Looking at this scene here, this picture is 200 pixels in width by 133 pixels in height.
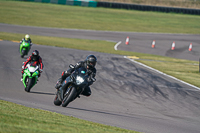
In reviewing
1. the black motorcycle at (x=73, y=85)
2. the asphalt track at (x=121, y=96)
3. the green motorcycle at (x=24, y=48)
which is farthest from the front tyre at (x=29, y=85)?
the green motorcycle at (x=24, y=48)

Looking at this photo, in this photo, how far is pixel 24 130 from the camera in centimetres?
516

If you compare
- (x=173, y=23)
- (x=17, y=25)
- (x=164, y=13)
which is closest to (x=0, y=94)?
(x=17, y=25)

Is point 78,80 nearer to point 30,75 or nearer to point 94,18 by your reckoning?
point 30,75

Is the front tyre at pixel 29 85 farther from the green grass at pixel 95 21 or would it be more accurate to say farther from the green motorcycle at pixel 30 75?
the green grass at pixel 95 21

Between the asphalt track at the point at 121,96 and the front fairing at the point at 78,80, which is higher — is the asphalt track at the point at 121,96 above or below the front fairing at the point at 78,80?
below

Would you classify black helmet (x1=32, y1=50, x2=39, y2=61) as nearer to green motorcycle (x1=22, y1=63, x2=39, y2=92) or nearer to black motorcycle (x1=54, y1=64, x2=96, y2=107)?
green motorcycle (x1=22, y1=63, x2=39, y2=92)

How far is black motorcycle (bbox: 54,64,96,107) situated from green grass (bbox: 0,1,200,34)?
3052cm

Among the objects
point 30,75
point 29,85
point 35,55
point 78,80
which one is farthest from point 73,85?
point 35,55

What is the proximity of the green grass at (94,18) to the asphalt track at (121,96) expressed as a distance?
22.4m

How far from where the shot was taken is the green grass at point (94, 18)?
40.7m

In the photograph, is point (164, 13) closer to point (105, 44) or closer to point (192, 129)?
point (105, 44)

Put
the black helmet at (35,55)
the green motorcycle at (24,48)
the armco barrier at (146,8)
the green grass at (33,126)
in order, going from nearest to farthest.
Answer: the green grass at (33,126) → the black helmet at (35,55) → the green motorcycle at (24,48) → the armco barrier at (146,8)

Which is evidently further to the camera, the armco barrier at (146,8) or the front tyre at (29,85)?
the armco barrier at (146,8)

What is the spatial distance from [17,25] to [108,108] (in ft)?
94.0
